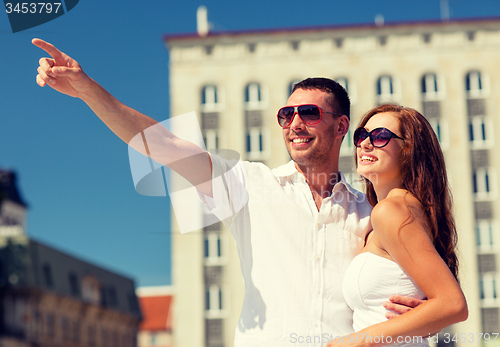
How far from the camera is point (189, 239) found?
129 ft

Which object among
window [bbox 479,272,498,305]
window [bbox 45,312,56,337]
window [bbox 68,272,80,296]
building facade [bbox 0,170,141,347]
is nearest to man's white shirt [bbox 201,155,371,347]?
building facade [bbox 0,170,141,347]

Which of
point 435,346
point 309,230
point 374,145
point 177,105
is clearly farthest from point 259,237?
point 177,105

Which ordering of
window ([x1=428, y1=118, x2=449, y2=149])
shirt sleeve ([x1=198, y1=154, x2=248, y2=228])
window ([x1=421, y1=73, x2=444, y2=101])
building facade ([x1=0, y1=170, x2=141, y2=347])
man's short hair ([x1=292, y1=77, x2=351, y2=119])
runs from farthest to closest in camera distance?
building facade ([x1=0, y1=170, x2=141, y2=347])
window ([x1=421, y1=73, x2=444, y2=101])
window ([x1=428, y1=118, x2=449, y2=149])
man's short hair ([x1=292, y1=77, x2=351, y2=119])
shirt sleeve ([x1=198, y1=154, x2=248, y2=228])

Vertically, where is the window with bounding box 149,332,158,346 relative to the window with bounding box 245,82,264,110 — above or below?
below

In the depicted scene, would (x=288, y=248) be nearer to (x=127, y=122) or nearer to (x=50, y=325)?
(x=127, y=122)

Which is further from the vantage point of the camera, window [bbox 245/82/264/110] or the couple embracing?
window [bbox 245/82/264/110]

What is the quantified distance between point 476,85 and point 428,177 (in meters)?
39.3

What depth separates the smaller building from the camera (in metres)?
67.9

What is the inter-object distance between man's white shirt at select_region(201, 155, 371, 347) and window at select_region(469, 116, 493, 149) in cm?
3792

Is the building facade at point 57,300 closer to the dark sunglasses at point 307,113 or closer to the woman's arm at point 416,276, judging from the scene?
the dark sunglasses at point 307,113

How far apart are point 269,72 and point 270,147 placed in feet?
16.1

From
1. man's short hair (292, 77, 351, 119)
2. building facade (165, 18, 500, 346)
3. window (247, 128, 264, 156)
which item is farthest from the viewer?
window (247, 128, 264, 156)

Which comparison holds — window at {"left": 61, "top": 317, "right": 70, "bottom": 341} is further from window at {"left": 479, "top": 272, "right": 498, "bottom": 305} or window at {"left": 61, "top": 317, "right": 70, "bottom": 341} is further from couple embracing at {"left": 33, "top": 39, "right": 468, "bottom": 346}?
couple embracing at {"left": 33, "top": 39, "right": 468, "bottom": 346}

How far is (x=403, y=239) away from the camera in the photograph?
2936 millimetres
